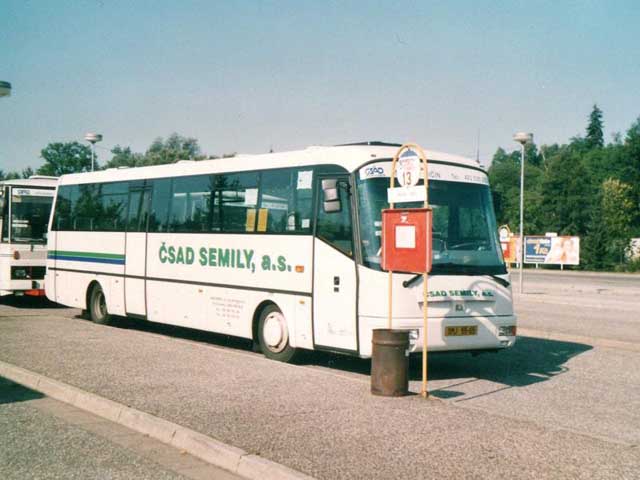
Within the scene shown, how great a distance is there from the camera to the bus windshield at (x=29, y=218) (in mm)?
22094

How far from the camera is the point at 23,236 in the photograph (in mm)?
22094

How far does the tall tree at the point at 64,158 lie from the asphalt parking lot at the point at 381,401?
9123 cm

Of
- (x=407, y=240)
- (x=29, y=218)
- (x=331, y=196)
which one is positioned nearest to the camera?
(x=407, y=240)

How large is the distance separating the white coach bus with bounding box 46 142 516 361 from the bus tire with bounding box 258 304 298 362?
0.07 ft

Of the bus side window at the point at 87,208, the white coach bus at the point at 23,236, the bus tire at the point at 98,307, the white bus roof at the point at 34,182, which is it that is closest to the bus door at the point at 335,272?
the bus tire at the point at 98,307

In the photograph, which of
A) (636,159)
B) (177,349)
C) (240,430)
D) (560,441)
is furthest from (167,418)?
(636,159)

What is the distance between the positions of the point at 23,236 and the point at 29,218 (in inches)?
23.4

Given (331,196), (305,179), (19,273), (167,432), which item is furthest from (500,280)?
(19,273)

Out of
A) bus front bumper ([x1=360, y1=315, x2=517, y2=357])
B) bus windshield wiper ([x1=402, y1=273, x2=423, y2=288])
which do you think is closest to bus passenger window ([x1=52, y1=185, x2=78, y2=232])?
bus front bumper ([x1=360, y1=315, x2=517, y2=357])

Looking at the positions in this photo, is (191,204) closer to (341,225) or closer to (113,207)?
(113,207)

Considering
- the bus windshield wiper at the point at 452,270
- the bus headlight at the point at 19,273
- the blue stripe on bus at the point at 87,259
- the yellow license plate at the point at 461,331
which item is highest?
the bus windshield wiper at the point at 452,270

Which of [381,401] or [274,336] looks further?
[274,336]

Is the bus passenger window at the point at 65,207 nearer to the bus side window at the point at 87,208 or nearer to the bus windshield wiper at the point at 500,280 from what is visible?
the bus side window at the point at 87,208

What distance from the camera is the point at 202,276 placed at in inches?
577
